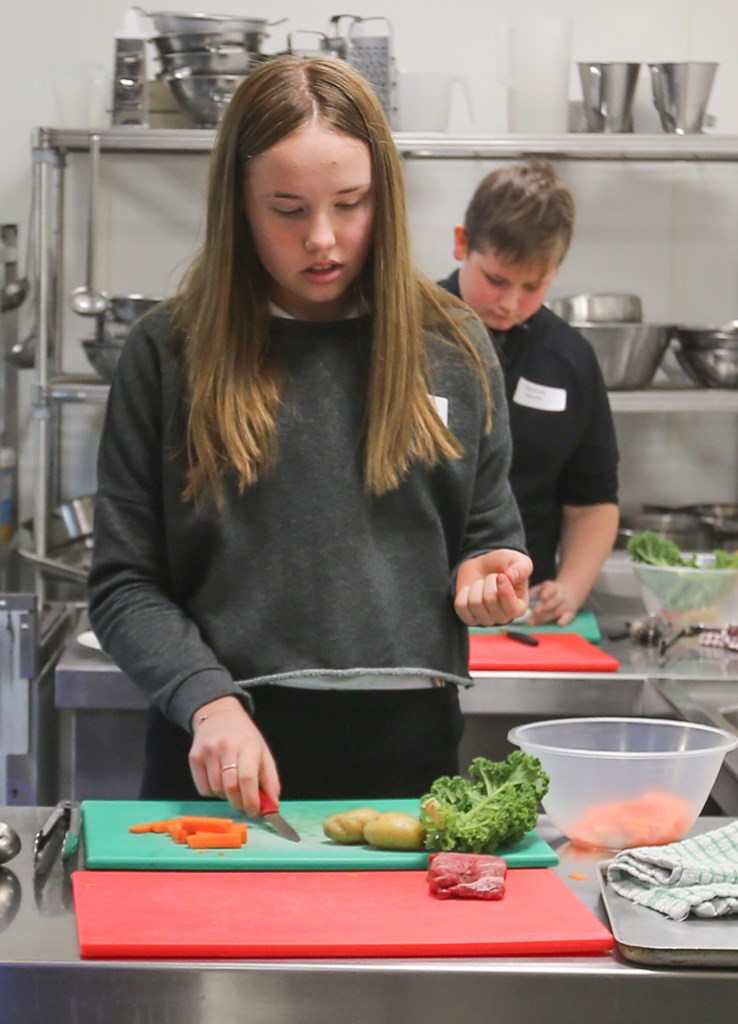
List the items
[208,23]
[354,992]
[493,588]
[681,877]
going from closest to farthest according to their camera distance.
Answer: [354,992] < [681,877] < [493,588] < [208,23]

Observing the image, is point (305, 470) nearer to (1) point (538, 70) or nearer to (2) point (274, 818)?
(2) point (274, 818)

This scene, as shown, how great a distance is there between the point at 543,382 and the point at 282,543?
118 centimetres

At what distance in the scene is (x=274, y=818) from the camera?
3.92 feet

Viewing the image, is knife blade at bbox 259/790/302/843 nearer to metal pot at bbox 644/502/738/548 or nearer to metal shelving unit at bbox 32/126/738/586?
metal shelving unit at bbox 32/126/738/586

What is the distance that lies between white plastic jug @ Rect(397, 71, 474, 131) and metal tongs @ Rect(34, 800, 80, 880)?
1996mm

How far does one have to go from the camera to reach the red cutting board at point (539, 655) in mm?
2152

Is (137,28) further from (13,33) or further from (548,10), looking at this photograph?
(548,10)

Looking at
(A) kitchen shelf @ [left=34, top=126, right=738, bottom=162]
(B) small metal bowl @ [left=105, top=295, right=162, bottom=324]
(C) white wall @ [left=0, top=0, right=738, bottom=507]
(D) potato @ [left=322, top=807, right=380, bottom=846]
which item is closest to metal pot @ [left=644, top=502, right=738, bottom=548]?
(C) white wall @ [left=0, top=0, right=738, bottom=507]

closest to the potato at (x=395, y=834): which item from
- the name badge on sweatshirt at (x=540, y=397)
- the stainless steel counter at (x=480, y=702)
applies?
the stainless steel counter at (x=480, y=702)

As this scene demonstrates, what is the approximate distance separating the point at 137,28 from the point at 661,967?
96.8 inches

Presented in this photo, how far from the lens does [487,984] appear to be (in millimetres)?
951

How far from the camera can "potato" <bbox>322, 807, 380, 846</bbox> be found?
1.17 m

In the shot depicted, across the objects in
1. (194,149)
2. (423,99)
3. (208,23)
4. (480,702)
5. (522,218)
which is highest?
Result: (208,23)

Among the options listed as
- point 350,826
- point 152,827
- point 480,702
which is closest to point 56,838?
point 152,827
